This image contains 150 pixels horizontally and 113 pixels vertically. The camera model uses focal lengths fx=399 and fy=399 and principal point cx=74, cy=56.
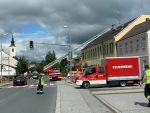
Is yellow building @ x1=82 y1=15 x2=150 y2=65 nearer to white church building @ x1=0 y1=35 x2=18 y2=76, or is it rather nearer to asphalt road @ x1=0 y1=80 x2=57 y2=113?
white church building @ x1=0 y1=35 x2=18 y2=76

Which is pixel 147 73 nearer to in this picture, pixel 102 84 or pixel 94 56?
pixel 102 84

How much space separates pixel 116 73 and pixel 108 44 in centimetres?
3696

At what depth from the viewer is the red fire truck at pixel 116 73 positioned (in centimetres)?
3769

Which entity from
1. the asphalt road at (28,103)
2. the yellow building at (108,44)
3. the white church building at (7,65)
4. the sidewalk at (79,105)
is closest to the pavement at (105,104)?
the sidewalk at (79,105)

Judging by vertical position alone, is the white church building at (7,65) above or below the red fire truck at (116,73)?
above

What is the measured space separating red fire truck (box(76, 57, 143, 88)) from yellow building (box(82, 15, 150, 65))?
29878 mm

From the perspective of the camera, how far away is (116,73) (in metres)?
37.7

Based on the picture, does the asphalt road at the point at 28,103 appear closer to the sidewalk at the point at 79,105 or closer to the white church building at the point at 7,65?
the sidewalk at the point at 79,105

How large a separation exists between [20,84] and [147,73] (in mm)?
41571

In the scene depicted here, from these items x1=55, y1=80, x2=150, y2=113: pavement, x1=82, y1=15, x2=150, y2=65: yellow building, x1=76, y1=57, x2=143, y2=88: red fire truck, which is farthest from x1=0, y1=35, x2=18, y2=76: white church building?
x1=55, y1=80, x2=150, y2=113: pavement

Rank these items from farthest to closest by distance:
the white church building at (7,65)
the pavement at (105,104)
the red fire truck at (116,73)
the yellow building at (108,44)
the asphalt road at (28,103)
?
the white church building at (7,65) → the yellow building at (108,44) → the red fire truck at (116,73) → the asphalt road at (28,103) → the pavement at (105,104)

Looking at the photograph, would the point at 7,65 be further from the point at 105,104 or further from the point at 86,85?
the point at 105,104

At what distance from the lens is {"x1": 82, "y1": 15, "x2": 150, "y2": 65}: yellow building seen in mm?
68688

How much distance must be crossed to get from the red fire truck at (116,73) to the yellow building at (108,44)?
2988 centimetres
